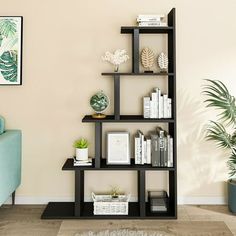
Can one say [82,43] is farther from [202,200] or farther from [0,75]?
[202,200]

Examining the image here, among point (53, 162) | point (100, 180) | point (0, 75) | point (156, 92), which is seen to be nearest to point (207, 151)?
point (156, 92)

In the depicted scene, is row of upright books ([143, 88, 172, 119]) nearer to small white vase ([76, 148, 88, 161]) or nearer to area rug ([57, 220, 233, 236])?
small white vase ([76, 148, 88, 161])

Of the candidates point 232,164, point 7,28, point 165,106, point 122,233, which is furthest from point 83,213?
point 7,28

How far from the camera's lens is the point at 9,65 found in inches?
122

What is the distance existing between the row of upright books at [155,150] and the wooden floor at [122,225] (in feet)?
1.65

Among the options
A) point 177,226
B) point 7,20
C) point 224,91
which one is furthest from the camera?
point 7,20

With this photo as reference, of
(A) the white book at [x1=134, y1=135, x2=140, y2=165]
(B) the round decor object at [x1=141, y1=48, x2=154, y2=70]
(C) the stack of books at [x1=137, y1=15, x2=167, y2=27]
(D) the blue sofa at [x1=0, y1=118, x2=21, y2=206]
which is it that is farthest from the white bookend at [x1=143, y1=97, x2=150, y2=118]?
(D) the blue sofa at [x1=0, y1=118, x2=21, y2=206]

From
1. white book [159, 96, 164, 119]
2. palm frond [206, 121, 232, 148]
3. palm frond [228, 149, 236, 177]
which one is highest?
white book [159, 96, 164, 119]

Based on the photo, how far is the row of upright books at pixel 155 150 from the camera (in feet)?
9.34

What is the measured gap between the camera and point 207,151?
10.4ft

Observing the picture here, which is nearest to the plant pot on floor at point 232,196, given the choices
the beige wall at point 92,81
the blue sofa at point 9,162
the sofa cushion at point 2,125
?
the beige wall at point 92,81

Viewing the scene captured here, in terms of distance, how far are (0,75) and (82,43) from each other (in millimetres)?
838

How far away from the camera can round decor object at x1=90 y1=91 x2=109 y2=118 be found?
2.88 metres

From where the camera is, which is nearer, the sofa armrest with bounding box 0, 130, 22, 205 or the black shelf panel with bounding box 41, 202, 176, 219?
the sofa armrest with bounding box 0, 130, 22, 205
